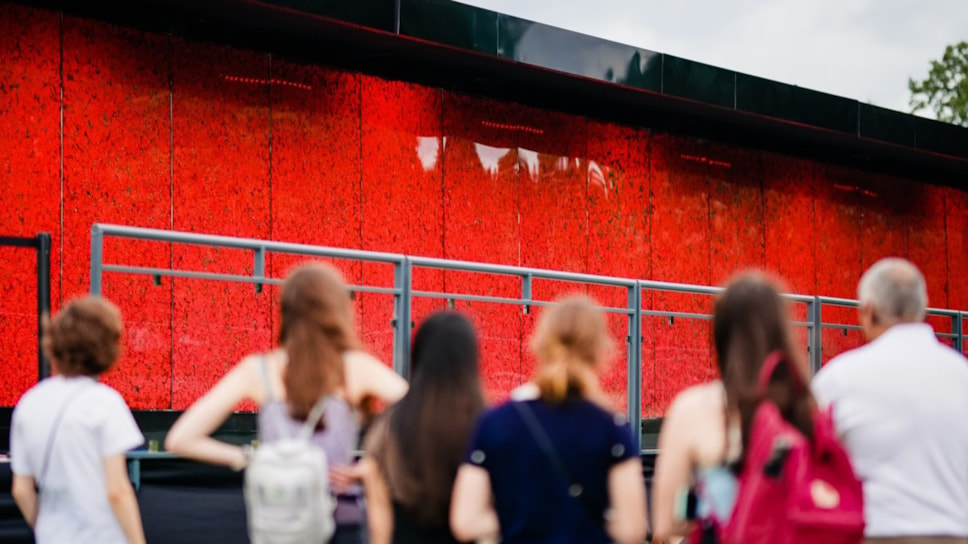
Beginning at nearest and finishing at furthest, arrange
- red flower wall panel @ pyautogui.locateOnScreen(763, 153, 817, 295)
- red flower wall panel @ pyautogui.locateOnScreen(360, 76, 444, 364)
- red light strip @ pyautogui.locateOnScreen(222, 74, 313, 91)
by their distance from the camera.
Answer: red light strip @ pyautogui.locateOnScreen(222, 74, 313, 91) → red flower wall panel @ pyautogui.locateOnScreen(360, 76, 444, 364) → red flower wall panel @ pyautogui.locateOnScreen(763, 153, 817, 295)

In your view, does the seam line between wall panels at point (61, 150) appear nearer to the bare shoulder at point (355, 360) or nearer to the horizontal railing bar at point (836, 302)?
the horizontal railing bar at point (836, 302)

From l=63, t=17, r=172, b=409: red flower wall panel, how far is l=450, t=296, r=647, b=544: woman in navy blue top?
21.6 feet

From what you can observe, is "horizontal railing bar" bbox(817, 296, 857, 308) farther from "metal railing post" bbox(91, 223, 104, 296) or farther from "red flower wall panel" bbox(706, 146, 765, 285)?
"metal railing post" bbox(91, 223, 104, 296)

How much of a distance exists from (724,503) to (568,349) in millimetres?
695

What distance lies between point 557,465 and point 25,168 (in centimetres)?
774

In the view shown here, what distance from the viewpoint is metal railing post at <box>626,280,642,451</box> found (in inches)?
387

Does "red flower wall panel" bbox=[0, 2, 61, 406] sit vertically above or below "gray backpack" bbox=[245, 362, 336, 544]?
above

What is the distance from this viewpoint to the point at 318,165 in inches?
499

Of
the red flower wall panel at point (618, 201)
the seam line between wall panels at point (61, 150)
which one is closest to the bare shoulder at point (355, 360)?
the seam line between wall panels at point (61, 150)

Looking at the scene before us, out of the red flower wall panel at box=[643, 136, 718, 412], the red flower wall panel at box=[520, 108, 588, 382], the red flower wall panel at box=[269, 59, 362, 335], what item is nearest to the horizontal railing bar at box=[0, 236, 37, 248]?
the red flower wall panel at box=[269, 59, 362, 335]

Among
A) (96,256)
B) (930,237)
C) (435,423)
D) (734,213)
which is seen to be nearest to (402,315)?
(96,256)

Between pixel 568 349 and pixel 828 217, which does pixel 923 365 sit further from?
A: pixel 828 217

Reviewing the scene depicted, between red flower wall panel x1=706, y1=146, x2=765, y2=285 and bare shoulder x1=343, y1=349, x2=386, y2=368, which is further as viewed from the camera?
red flower wall panel x1=706, y1=146, x2=765, y2=285

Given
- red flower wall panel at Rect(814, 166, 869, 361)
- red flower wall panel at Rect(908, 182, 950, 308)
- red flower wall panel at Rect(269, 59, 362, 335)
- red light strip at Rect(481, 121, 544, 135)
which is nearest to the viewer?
red flower wall panel at Rect(269, 59, 362, 335)
